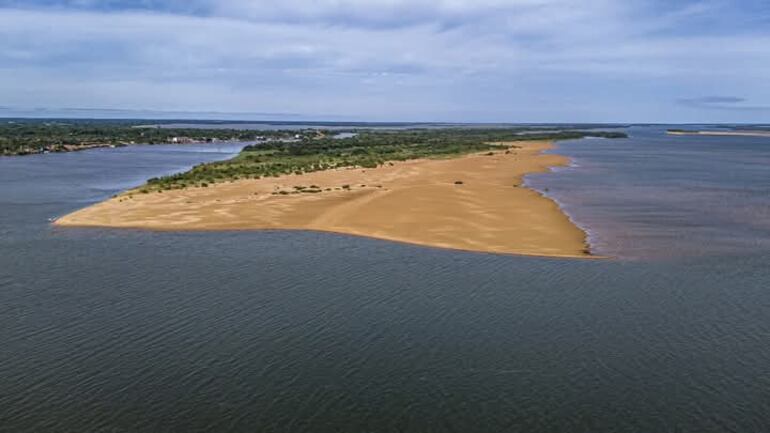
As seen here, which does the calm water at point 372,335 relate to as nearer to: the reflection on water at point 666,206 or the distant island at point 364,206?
the reflection on water at point 666,206

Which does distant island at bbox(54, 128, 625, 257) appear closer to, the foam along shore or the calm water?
the foam along shore

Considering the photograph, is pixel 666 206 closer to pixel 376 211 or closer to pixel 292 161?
pixel 376 211

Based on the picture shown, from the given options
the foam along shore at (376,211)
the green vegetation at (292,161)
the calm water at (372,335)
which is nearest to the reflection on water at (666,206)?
the calm water at (372,335)

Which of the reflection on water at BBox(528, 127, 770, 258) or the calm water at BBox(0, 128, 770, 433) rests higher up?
the reflection on water at BBox(528, 127, 770, 258)

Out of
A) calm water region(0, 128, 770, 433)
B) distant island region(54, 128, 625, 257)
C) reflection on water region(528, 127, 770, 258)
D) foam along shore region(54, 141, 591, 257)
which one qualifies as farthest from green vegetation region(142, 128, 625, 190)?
calm water region(0, 128, 770, 433)

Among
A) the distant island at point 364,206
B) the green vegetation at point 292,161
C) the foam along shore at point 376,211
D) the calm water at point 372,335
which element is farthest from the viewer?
the green vegetation at point 292,161
